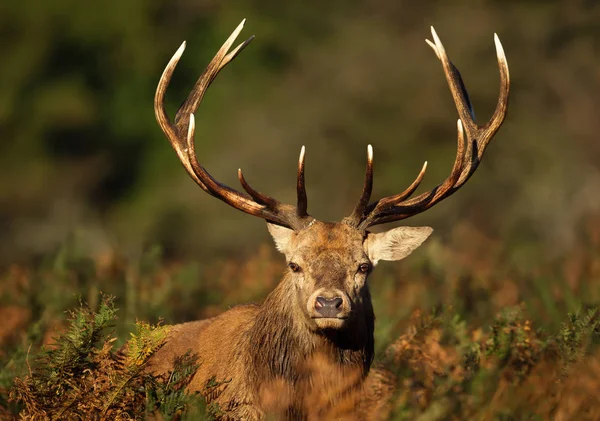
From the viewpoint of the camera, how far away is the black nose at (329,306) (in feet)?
24.9

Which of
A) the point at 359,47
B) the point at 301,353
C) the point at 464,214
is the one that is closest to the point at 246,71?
the point at 359,47

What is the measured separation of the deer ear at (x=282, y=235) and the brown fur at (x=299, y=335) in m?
0.07

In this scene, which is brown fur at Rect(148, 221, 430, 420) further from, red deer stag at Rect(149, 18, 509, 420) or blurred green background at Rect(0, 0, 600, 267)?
blurred green background at Rect(0, 0, 600, 267)

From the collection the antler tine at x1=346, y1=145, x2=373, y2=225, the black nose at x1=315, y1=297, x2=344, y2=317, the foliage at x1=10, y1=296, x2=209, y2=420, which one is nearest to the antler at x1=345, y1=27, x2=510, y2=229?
the antler tine at x1=346, y1=145, x2=373, y2=225

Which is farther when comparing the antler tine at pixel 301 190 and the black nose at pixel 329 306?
the antler tine at pixel 301 190

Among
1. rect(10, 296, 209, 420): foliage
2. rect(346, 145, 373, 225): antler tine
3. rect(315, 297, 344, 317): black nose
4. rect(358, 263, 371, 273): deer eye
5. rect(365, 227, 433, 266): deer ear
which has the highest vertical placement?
rect(346, 145, 373, 225): antler tine

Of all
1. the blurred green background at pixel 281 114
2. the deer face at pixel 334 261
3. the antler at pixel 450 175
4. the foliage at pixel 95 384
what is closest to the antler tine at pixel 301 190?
the deer face at pixel 334 261

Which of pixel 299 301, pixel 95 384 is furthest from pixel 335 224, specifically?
pixel 95 384

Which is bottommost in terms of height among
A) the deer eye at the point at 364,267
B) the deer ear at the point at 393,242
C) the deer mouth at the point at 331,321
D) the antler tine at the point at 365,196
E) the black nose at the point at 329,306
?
the deer mouth at the point at 331,321

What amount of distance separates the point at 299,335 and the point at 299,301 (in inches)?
8.5

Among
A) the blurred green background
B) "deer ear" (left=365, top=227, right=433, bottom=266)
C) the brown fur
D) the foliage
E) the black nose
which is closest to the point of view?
the foliage

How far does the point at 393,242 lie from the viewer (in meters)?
8.45

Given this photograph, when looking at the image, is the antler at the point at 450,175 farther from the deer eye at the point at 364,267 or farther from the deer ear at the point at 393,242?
the deer eye at the point at 364,267

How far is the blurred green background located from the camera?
996 inches
